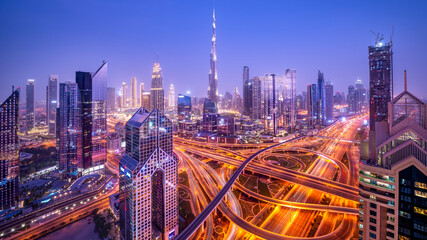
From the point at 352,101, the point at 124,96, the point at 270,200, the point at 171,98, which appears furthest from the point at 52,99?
the point at 352,101

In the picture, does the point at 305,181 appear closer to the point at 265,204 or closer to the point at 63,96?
the point at 265,204

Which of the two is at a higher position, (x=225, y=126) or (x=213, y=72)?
(x=213, y=72)

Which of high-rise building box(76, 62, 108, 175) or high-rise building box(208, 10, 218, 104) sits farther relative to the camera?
high-rise building box(208, 10, 218, 104)

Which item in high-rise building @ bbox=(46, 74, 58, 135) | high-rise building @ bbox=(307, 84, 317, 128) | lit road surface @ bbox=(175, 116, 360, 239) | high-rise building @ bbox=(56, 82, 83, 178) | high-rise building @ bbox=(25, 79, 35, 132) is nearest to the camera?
lit road surface @ bbox=(175, 116, 360, 239)

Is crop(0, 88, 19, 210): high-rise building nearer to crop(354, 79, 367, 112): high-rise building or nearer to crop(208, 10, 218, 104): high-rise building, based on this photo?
crop(208, 10, 218, 104): high-rise building

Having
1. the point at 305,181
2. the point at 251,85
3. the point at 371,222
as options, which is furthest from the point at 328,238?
the point at 251,85

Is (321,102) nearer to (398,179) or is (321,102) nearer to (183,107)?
(183,107)

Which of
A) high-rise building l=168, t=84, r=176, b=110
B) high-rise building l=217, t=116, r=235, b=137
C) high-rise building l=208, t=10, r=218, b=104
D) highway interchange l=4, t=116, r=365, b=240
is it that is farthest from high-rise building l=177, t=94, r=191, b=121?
high-rise building l=168, t=84, r=176, b=110
